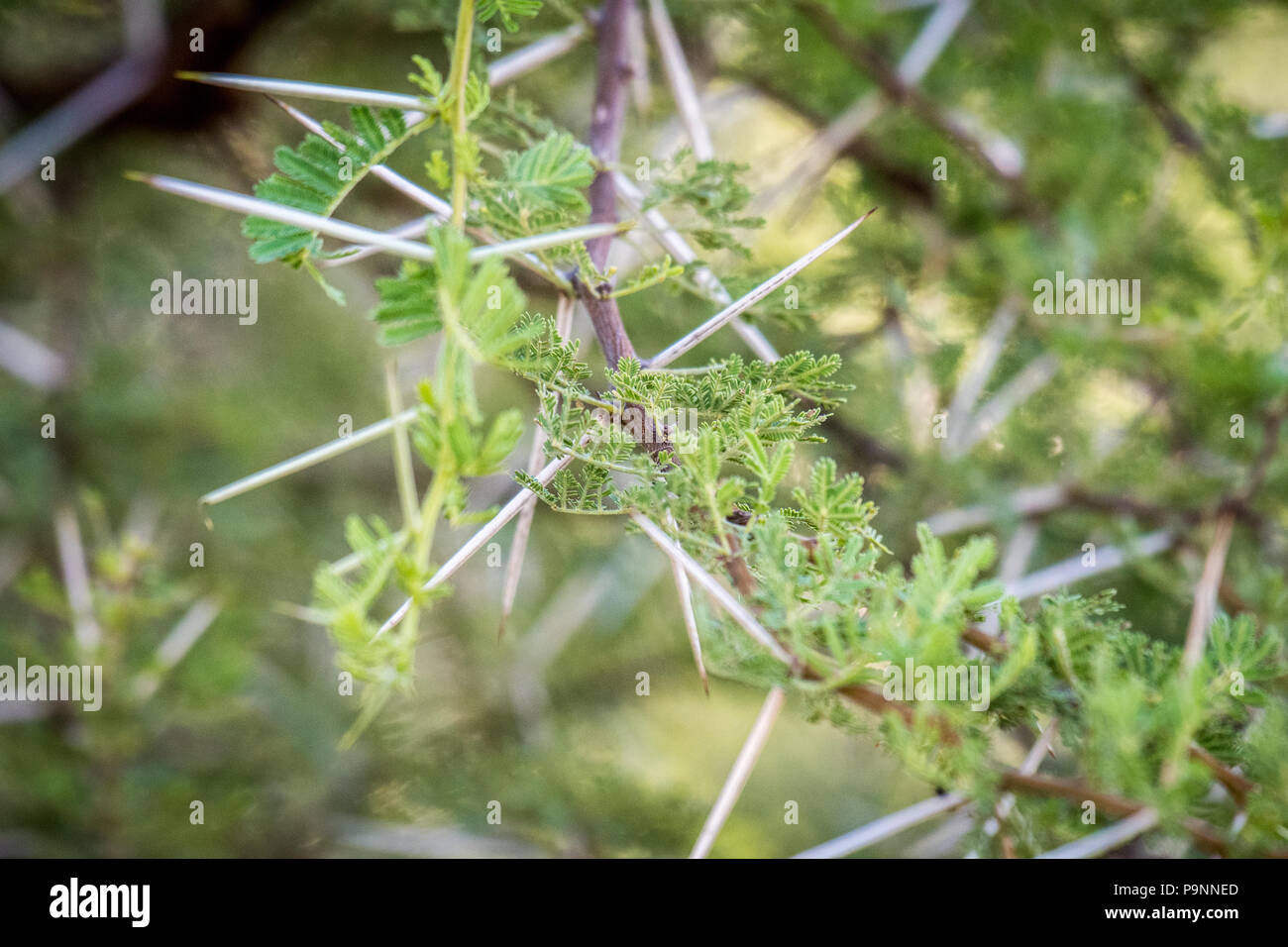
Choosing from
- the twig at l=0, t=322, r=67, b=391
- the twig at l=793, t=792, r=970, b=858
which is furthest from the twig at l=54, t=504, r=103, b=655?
the twig at l=793, t=792, r=970, b=858

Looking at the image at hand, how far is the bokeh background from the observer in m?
1.16

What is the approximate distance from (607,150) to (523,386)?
86 centimetres

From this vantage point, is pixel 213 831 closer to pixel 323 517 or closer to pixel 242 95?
pixel 323 517

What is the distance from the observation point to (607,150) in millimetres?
587

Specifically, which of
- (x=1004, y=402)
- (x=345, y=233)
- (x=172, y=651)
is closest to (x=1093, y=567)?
(x=1004, y=402)

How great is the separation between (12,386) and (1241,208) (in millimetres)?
2073

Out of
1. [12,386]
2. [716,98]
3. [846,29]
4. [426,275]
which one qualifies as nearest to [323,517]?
[12,386]

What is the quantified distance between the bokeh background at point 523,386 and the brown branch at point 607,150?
273 millimetres

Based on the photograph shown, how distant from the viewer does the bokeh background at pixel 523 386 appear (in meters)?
1.16

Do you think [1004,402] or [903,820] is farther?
[1004,402]

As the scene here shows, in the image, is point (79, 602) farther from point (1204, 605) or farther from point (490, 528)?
point (1204, 605)

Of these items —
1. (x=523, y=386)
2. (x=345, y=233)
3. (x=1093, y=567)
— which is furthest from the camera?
(x=523, y=386)

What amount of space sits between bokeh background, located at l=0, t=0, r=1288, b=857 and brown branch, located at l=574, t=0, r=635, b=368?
27 cm

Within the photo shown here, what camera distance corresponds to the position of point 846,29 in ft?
4.06
